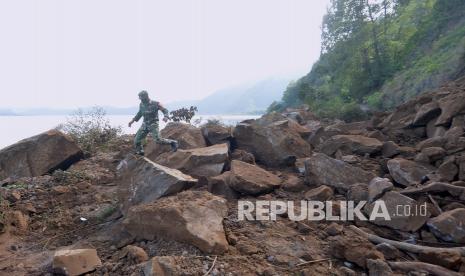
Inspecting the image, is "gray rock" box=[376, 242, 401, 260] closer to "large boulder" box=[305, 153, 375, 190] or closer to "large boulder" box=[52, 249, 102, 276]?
"large boulder" box=[305, 153, 375, 190]

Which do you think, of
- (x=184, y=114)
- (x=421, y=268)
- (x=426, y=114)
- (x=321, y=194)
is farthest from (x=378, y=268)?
(x=184, y=114)

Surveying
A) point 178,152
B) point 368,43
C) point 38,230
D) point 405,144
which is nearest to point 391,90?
point 368,43

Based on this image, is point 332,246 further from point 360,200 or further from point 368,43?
point 368,43

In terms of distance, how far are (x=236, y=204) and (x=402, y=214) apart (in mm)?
1962

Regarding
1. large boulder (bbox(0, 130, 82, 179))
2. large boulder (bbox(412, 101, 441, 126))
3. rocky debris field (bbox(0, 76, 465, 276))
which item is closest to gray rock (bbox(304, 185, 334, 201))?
rocky debris field (bbox(0, 76, 465, 276))

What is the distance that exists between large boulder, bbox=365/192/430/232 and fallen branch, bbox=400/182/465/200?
306 millimetres

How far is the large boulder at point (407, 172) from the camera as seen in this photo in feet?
14.9

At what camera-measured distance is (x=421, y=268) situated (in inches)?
118

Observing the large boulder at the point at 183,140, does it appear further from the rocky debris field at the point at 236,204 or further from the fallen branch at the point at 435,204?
the fallen branch at the point at 435,204

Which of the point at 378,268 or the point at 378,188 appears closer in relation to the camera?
the point at 378,268

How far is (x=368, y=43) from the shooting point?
19219 millimetres

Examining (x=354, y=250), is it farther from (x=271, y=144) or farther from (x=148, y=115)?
(x=148, y=115)

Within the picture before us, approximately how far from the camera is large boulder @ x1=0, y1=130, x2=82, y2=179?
7090mm

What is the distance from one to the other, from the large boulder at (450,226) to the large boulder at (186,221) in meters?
2.19
